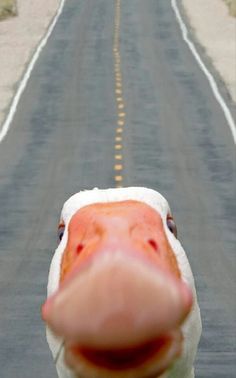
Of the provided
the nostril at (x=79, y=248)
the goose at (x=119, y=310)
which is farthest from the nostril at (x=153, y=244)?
the nostril at (x=79, y=248)

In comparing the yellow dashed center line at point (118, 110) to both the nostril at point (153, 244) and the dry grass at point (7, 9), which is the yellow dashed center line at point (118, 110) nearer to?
the dry grass at point (7, 9)

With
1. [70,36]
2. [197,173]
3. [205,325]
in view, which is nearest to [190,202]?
[197,173]

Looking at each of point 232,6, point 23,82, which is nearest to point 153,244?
point 23,82

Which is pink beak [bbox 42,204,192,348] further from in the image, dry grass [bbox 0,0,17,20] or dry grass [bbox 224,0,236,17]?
dry grass [bbox 0,0,17,20]

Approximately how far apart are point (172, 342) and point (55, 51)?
3853cm

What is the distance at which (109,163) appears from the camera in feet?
77.4

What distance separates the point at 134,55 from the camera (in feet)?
127

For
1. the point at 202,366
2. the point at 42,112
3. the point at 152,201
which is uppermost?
the point at 152,201

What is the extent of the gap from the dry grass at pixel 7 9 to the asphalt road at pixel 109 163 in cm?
971

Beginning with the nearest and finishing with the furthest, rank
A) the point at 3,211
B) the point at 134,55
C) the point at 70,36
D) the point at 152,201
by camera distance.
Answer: the point at 152,201, the point at 3,211, the point at 134,55, the point at 70,36

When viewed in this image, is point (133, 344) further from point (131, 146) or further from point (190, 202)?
point (131, 146)

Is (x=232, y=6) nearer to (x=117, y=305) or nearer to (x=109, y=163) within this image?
(x=109, y=163)

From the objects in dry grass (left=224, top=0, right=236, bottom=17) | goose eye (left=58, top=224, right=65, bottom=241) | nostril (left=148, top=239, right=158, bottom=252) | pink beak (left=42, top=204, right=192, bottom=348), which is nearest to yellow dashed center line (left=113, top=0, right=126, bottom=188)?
dry grass (left=224, top=0, right=236, bottom=17)

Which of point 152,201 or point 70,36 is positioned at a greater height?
point 152,201
